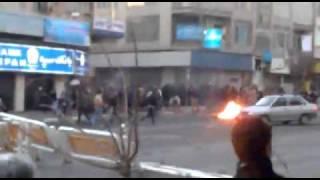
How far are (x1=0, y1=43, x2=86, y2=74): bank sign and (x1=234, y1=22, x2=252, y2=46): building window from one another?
55.3ft

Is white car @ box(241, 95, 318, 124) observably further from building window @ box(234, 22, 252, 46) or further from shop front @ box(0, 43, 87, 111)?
building window @ box(234, 22, 252, 46)

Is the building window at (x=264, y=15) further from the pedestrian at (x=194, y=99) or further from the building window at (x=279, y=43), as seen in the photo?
the pedestrian at (x=194, y=99)

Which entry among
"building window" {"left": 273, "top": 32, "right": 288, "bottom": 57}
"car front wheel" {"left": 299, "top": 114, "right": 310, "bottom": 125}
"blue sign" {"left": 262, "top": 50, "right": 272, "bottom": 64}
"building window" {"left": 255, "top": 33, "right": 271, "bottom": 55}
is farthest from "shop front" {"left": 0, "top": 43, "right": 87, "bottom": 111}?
"building window" {"left": 273, "top": 32, "right": 288, "bottom": 57}

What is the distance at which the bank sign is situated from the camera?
31812 millimetres

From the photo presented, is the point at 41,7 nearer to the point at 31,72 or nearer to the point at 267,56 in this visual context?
the point at 31,72

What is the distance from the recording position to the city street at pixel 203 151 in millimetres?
12570

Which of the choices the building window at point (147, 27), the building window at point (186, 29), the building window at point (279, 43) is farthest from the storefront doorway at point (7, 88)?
the building window at point (279, 43)

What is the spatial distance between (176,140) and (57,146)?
24.8ft

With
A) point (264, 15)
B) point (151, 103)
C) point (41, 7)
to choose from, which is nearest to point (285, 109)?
point (151, 103)

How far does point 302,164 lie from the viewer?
14836 millimetres

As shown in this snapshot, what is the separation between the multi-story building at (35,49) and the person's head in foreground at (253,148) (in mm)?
28420

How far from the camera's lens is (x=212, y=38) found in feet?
153

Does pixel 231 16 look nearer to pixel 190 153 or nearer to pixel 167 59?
pixel 167 59

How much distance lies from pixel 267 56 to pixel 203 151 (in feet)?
120
